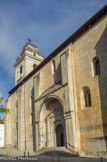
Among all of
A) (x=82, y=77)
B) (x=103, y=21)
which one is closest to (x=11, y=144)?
(x=82, y=77)

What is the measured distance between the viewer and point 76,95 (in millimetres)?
16031

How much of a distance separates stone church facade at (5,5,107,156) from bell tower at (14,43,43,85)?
388 inches

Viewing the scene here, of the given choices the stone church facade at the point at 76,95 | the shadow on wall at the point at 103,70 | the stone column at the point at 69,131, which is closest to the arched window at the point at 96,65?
the stone church facade at the point at 76,95

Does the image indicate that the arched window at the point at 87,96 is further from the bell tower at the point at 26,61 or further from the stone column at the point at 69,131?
the bell tower at the point at 26,61

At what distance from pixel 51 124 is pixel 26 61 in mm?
16350

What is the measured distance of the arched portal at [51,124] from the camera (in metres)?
18.0

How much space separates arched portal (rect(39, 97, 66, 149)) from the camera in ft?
58.9

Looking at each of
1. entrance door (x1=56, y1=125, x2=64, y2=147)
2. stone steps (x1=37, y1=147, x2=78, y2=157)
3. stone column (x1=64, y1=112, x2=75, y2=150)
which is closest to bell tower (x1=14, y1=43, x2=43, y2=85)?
entrance door (x1=56, y1=125, x2=64, y2=147)

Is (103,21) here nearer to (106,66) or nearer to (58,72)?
(106,66)

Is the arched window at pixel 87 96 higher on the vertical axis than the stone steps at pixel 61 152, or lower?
higher

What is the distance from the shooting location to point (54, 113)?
18.8 metres

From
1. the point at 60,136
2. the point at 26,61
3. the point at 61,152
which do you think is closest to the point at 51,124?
the point at 60,136

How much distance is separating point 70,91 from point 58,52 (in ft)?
19.0

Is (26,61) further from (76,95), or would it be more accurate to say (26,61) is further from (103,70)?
(103,70)
